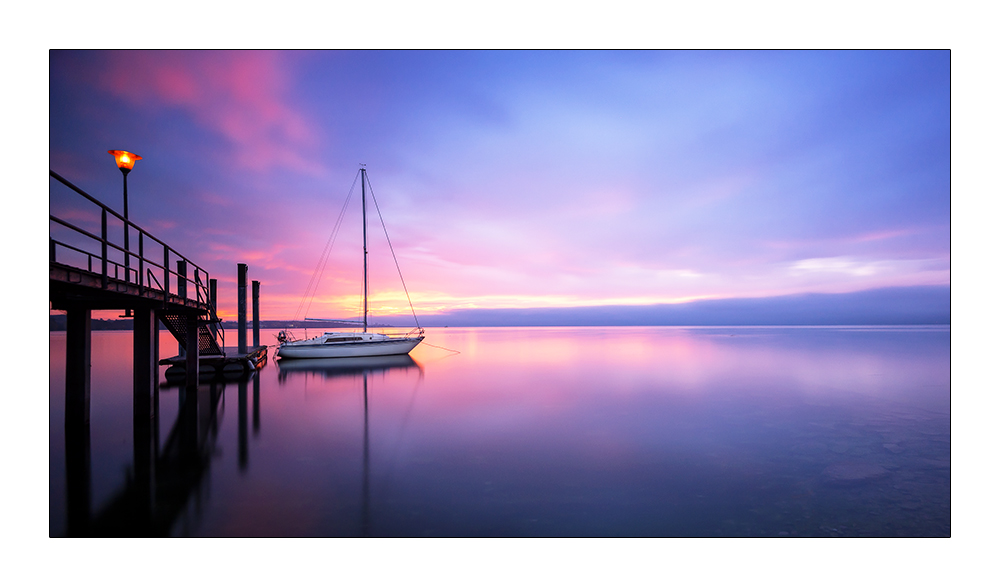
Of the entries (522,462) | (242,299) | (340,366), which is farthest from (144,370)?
(340,366)

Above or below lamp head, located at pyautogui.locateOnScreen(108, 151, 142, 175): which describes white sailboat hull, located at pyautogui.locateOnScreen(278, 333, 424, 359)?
below

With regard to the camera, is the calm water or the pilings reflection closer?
the pilings reflection

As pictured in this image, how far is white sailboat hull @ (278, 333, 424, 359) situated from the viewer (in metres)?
27.5

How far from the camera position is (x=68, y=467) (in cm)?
788

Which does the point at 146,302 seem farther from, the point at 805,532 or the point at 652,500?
the point at 805,532

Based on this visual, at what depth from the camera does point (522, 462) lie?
27.1 feet

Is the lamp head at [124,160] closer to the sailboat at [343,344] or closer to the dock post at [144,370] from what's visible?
the dock post at [144,370]

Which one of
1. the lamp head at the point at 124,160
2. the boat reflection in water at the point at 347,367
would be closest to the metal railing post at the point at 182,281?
the lamp head at the point at 124,160

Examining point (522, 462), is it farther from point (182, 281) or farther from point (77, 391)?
point (182, 281)

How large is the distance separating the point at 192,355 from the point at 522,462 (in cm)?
1365

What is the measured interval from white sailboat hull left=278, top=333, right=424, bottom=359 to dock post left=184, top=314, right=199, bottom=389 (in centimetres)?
1165

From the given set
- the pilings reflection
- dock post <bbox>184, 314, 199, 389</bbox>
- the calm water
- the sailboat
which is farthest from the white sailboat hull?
the pilings reflection

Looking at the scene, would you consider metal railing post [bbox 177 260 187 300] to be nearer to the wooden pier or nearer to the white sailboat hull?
the wooden pier
